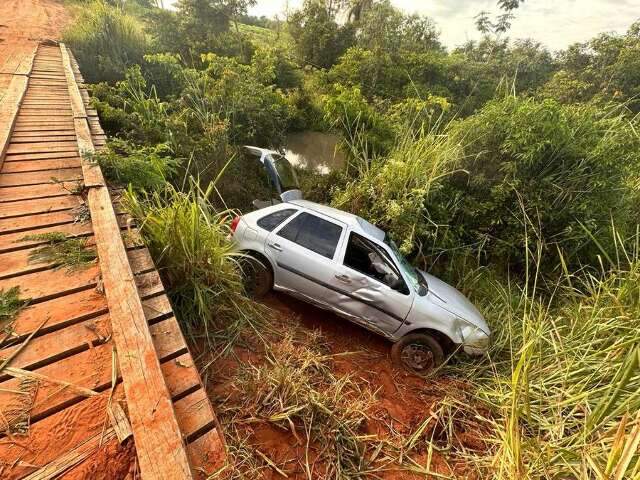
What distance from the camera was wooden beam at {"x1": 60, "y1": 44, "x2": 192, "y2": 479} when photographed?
54.8 inches

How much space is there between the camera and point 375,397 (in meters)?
3.64

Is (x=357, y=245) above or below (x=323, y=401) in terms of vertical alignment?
above

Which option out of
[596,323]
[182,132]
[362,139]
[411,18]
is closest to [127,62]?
[182,132]

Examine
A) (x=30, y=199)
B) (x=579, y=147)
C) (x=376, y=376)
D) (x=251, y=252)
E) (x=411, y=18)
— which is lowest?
(x=376, y=376)

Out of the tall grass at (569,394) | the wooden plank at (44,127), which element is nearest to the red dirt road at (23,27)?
the wooden plank at (44,127)

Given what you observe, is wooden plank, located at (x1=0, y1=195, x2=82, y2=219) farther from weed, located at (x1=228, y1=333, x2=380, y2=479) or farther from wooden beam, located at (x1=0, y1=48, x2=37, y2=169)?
weed, located at (x1=228, y1=333, x2=380, y2=479)

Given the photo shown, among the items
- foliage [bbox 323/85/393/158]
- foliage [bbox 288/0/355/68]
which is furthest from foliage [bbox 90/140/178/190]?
foliage [bbox 288/0/355/68]

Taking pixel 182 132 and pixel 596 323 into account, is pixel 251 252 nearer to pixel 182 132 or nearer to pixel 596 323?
pixel 182 132

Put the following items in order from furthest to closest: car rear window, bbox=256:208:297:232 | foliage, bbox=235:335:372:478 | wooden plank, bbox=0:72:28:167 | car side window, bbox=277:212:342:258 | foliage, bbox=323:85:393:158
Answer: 1. foliage, bbox=323:85:393:158
2. car rear window, bbox=256:208:297:232
3. car side window, bbox=277:212:342:258
4. wooden plank, bbox=0:72:28:167
5. foliage, bbox=235:335:372:478

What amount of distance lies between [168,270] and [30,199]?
1.56m

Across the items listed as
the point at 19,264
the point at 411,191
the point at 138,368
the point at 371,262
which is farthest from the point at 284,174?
the point at 138,368

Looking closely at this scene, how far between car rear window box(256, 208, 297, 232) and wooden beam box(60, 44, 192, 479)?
196 cm

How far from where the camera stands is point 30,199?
3.11m

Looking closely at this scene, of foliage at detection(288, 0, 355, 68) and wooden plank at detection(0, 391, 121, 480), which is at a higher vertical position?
foliage at detection(288, 0, 355, 68)
